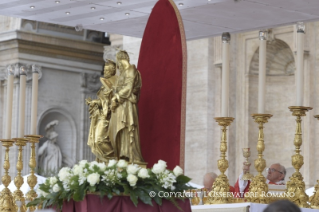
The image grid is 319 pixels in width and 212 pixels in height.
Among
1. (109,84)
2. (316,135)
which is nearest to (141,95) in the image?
(109,84)

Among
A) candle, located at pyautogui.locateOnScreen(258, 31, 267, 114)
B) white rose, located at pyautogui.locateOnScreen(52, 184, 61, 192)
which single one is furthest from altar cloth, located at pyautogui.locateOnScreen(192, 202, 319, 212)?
white rose, located at pyautogui.locateOnScreen(52, 184, 61, 192)

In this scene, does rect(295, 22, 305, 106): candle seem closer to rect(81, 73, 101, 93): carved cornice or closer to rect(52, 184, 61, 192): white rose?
rect(52, 184, 61, 192): white rose

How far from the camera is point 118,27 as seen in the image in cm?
1081

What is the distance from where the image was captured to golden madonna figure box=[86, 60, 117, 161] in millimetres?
7906

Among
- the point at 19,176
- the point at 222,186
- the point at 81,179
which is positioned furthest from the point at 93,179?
the point at 19,176

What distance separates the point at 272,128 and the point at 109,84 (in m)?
5.71

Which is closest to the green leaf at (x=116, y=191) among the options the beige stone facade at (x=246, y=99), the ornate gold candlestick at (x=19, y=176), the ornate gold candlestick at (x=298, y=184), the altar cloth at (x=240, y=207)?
the altar cloth at (x=240, y=207)

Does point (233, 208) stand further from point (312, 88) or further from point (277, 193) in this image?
point (312, 88)

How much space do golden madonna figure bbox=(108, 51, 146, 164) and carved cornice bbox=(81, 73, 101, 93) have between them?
12318 mm

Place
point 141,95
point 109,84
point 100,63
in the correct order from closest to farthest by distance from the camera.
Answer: point 109,84 < point 141,95 < point 100,63

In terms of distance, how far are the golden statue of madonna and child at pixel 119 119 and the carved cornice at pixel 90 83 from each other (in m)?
12.1

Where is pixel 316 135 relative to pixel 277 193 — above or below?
above

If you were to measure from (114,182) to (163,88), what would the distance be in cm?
240

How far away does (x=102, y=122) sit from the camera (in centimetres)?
796
